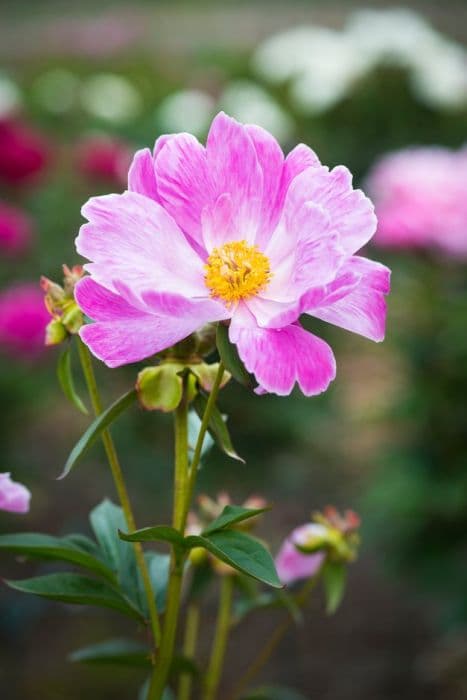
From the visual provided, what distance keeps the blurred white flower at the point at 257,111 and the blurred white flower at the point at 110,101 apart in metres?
0.35

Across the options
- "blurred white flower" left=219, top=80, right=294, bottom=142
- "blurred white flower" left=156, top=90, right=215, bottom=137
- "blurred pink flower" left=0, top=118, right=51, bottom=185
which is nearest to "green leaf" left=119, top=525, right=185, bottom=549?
"blurred pink flower" left=0, top=118, right=51, bottom=185

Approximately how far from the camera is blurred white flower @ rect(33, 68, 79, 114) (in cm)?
424

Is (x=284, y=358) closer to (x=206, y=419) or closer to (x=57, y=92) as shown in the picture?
(x=206, y=419)

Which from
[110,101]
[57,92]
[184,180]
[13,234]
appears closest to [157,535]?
[184,180]

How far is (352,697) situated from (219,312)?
4.60 ft

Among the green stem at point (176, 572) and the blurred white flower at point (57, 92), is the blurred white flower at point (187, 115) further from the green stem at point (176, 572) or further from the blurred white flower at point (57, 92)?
the green stem at point (176, 572)

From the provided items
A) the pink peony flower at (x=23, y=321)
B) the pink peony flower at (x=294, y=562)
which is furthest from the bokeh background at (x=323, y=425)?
the pink peony flower at (x=294, y=562)

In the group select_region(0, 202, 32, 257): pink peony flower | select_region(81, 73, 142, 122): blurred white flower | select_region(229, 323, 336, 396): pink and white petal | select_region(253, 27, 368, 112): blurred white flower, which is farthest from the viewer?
select_region(81, 73, 142, 122): blurred white flower

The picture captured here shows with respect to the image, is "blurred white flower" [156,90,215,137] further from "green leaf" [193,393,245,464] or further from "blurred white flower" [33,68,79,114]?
"green leaf" [193,393,245,464]

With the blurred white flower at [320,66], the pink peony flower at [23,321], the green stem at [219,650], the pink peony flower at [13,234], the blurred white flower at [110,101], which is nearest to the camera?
the green stem at [219,650]

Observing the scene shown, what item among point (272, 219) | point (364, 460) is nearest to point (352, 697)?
point (364, 460)

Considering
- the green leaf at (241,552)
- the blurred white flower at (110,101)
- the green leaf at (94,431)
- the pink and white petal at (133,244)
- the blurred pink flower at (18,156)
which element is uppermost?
the pink and white petal at (133,244)

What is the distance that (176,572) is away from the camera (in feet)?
1.41

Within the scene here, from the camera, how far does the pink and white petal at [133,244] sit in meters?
0.40
